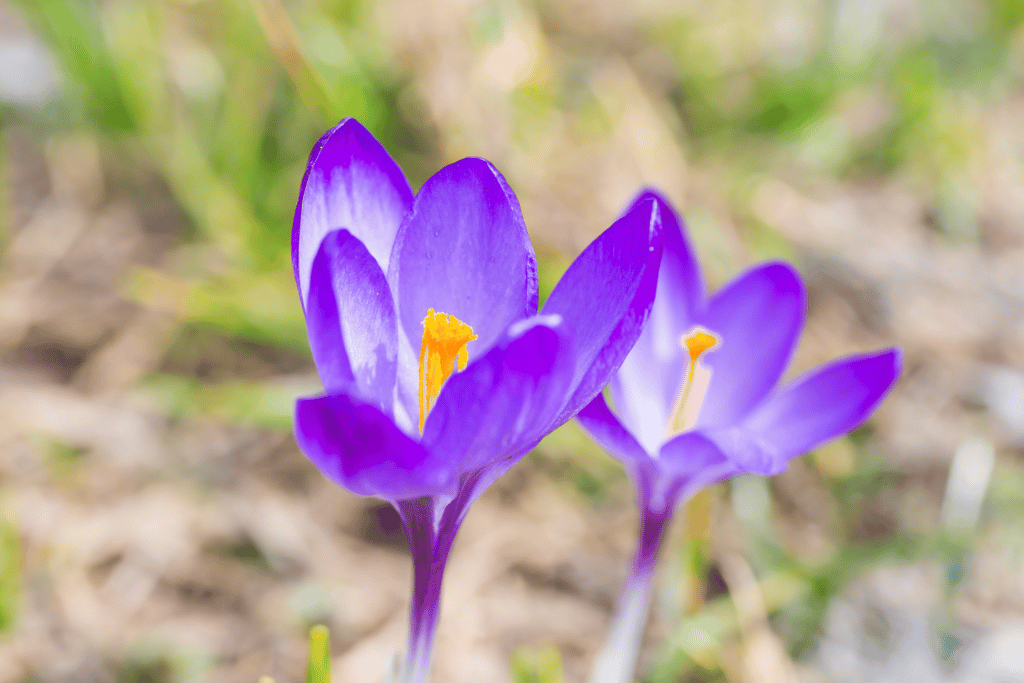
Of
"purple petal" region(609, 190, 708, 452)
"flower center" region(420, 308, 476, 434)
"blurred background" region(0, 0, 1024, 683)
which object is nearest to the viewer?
"flower center" region(420, 308, 476, 434)

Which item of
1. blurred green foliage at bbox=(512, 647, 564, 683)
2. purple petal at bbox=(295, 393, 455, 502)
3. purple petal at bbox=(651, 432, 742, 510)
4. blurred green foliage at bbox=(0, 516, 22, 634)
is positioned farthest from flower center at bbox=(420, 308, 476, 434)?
blurred green foliage at bbox=(0, 516, 22, 634)

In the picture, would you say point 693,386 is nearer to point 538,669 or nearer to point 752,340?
point 752,340

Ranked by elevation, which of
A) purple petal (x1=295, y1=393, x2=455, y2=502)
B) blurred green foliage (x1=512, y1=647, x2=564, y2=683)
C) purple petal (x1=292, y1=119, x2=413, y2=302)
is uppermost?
purple petal (x1=292, y1=119, x2=413, y2=302)

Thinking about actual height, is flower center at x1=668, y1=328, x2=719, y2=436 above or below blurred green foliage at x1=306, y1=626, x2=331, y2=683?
above

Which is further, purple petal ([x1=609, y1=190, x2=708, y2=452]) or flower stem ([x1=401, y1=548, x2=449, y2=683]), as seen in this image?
purple petal ([x1=609, y1=190, x2=708, y2=452])

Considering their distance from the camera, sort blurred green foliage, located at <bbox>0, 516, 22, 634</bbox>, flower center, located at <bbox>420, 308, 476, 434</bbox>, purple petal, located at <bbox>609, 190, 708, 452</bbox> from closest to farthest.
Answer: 1. flower center, located at <bbox>420, 308, 476, 434</bbox>
2. purple petal, located at <bbox>609, 190, 708, 452</bbox>
3. blurred green foliage, located at <bbox>0, 516, 22, 634</bbox>

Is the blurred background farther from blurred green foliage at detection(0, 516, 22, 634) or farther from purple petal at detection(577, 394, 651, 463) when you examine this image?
purple petal at detection(577, 394, 651, 463)
